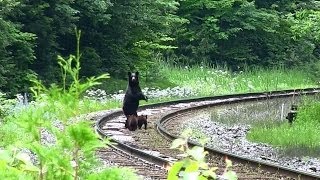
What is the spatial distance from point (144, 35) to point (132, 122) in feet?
48.8

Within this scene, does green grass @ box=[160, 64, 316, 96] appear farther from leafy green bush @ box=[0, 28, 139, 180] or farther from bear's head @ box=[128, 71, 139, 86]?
leafy green bush @ box=[0, 28, 139, 180]

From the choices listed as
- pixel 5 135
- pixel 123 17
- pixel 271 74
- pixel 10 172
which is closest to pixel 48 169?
pixel 10 172

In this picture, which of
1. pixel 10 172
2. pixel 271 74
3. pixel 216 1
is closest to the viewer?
pixel 10 172

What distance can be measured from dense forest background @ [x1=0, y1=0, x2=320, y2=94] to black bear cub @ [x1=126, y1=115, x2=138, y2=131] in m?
7.16

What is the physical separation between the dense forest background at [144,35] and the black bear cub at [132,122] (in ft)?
23.5

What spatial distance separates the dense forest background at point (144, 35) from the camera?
2430 centimetres

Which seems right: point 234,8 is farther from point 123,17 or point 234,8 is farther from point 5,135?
point 5,135

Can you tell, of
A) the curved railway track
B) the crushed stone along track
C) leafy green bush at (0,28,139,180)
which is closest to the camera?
leafy green bush at (0,28,139,180)

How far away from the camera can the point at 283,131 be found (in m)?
16.7

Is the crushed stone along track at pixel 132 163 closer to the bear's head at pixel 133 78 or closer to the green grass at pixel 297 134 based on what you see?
the bear's head at pixel 133 78

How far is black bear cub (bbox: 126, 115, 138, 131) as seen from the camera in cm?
1562

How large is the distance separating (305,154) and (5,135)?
18.3ft

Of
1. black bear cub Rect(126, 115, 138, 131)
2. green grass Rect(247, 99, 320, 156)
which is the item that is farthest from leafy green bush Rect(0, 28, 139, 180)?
black bear cub Rect(126, 115, 138, 131)

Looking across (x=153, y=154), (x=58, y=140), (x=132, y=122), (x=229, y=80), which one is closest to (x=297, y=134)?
(x=132, y=122)
